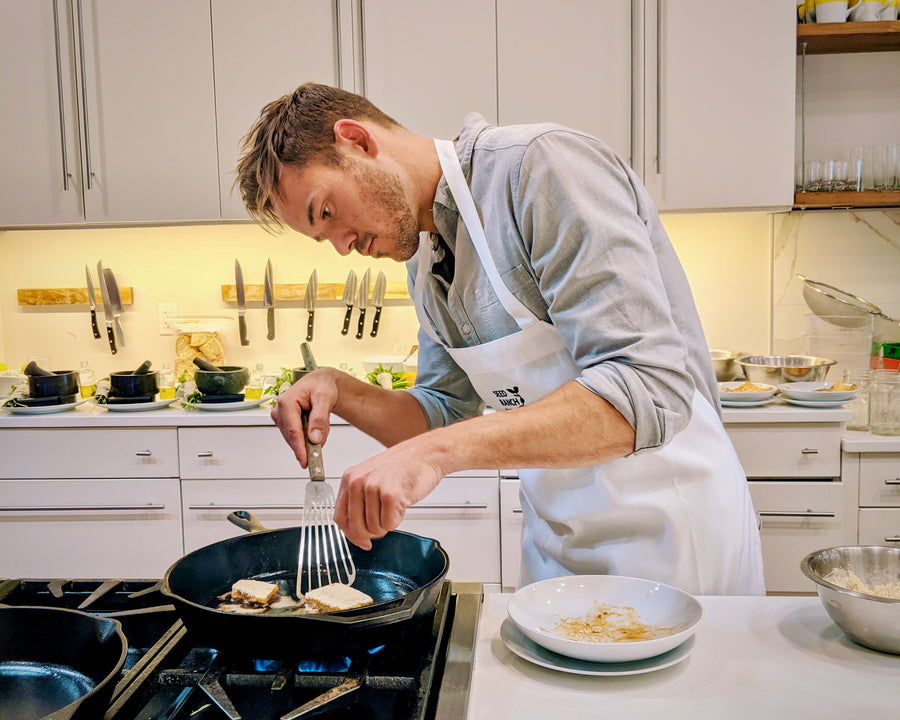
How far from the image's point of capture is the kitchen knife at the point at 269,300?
3.10 meters

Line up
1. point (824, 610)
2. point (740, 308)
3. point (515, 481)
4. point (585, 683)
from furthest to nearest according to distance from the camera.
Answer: point (740, 308) → point (515, 481) → point (824, 610) → point (585, 683)

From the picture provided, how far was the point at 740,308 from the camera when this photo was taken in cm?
307

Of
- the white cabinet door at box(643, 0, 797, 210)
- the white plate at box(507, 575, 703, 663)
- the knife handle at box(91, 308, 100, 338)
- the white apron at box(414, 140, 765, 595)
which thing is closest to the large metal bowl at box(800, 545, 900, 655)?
the white plate at box(507, 575, 703, 663)

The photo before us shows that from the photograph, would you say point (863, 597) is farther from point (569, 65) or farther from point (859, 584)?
point (569, 65)

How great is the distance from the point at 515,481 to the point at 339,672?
1.63 metres

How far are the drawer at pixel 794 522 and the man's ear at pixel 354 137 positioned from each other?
174 cm

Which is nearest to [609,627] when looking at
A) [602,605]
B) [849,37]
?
[602,605]

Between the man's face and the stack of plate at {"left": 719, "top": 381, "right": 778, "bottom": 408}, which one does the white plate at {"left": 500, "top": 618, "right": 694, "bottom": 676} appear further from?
the stack of plate at {"left": 719, "top": 381, "right": 778, "bottom": 408}

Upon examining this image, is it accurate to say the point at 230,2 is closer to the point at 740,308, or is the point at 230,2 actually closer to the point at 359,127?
the point at 359,127

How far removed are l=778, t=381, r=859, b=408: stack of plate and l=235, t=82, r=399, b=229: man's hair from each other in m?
1.74

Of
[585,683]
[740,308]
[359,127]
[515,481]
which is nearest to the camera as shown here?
[585,683]

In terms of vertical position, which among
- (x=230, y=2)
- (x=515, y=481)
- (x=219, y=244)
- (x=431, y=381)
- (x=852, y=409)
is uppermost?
(x=230, y=2)

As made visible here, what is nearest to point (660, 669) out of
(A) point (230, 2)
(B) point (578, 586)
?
(B) point (578, 586)

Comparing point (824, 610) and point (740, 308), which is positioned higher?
point (740, 308)
